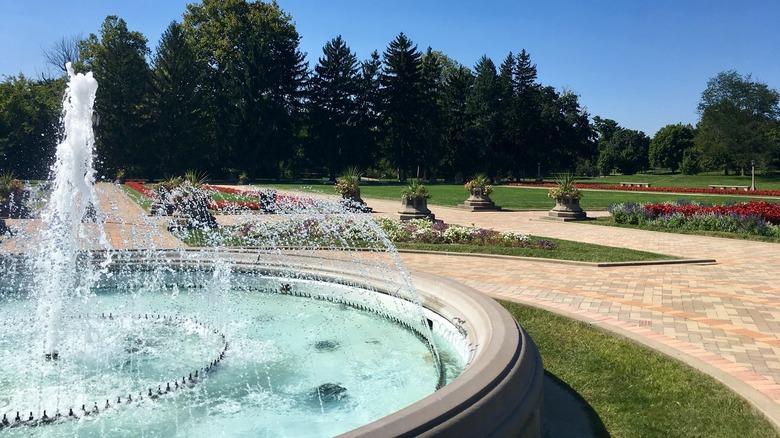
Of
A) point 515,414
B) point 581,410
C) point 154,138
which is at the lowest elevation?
point 581,410

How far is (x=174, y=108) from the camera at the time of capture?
53531mm

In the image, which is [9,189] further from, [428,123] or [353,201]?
[428,123]

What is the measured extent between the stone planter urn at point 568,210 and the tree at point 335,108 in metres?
36.4

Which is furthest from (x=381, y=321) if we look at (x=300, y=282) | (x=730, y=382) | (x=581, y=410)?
(x=730, y=382)

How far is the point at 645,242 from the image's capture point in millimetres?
15695

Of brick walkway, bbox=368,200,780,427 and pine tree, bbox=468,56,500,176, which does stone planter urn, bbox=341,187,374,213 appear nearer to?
brick walkway, bbox=368,200,780,427

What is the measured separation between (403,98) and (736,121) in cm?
3502

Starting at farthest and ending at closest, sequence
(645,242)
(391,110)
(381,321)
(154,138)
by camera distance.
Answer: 1. (391,110)
2. (154,138)
3. (645,242)
4. (381,321)

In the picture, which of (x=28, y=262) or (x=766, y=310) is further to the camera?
(x=28, y=262)

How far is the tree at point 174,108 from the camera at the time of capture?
53281mm

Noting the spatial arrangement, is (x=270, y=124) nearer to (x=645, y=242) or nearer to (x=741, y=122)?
(x=645, y=242)

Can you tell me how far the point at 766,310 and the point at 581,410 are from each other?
4.71 metres

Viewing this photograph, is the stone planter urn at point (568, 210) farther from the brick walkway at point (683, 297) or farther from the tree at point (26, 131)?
the tree at point (26, 131)

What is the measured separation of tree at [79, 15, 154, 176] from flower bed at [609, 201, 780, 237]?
44870 millimetres
